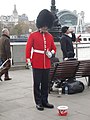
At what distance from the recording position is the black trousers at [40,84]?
251 inches

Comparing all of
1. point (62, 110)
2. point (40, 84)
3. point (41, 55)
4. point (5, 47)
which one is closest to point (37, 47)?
point (41, 55)

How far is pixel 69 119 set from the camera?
5.65m

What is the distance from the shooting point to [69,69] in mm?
8016

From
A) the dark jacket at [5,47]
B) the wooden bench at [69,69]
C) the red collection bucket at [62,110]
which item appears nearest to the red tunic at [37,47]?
the red collection bucket at [62,110]

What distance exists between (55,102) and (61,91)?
2.78 feet

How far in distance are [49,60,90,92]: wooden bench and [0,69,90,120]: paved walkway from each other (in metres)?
0.44

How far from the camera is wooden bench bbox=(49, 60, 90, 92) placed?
776 centimetres

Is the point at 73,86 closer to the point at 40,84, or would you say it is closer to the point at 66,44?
the point at 66,44

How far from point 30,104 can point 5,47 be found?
3569mm

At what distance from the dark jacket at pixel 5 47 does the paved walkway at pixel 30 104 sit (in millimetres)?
1291

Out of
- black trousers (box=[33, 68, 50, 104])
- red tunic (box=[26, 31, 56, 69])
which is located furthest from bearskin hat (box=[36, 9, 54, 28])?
black trousers (box=[33, 68, 50, 104])

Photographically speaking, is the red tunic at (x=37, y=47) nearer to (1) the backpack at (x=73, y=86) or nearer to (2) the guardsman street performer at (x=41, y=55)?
(2) the guardsman street performer at (x=41, y=55)

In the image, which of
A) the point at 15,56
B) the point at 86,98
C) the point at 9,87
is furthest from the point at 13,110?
the point at 15,56

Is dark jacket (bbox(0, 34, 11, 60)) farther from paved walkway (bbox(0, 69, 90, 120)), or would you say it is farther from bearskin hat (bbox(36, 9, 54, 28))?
bearskin hat (bbox(36, 9, 54, 28))
